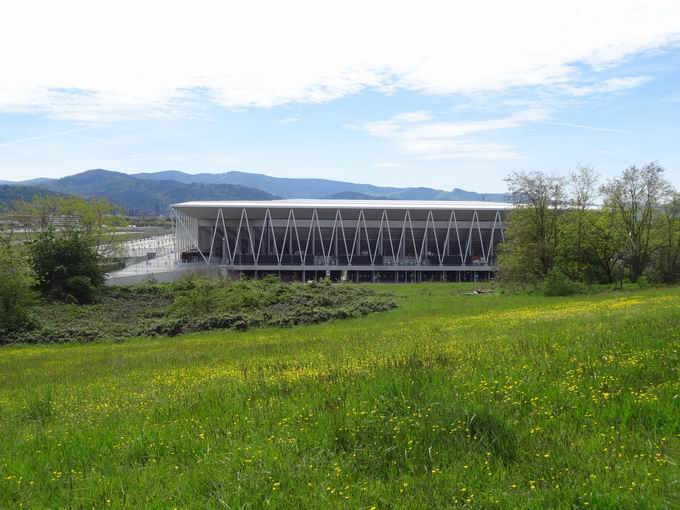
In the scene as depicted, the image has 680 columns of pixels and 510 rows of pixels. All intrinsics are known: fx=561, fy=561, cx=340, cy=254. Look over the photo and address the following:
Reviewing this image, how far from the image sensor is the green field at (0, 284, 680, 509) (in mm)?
5258

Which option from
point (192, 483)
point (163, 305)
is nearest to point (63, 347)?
point (163, 305)

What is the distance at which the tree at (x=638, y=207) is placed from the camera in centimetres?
4428

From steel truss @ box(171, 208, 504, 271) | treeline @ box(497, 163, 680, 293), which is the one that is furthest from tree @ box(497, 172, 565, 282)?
steel truss @ box(171, 208, 504, 271)

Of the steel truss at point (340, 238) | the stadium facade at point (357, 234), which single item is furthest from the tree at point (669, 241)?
the stadium facade at point (357, 234)

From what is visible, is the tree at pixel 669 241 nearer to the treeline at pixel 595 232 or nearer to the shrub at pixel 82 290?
the treeline at pixel 595 232

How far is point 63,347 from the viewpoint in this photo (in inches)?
1201

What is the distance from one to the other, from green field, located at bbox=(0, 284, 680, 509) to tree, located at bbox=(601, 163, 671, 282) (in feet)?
125

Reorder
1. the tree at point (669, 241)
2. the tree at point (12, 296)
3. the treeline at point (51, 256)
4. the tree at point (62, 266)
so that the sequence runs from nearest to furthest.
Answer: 1. the tree at point (12, 296)
2. the treeline at point (51, 256)
3. the tree at point (669, 241)
4. the tree at point (62, 266)

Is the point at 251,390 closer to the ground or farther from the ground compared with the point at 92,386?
farther from the ground

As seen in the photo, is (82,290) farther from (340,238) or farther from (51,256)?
(340,238)

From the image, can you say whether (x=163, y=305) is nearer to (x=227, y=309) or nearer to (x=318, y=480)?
(x=227, y=309)

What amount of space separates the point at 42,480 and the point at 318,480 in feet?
11.0

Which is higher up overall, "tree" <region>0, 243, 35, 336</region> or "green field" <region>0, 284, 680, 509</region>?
"green field" <region>0, 284, 680, 509</region>

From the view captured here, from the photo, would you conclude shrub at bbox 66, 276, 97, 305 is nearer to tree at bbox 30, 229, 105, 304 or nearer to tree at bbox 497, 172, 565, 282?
tree at bbox 30, 229, 105, 304
